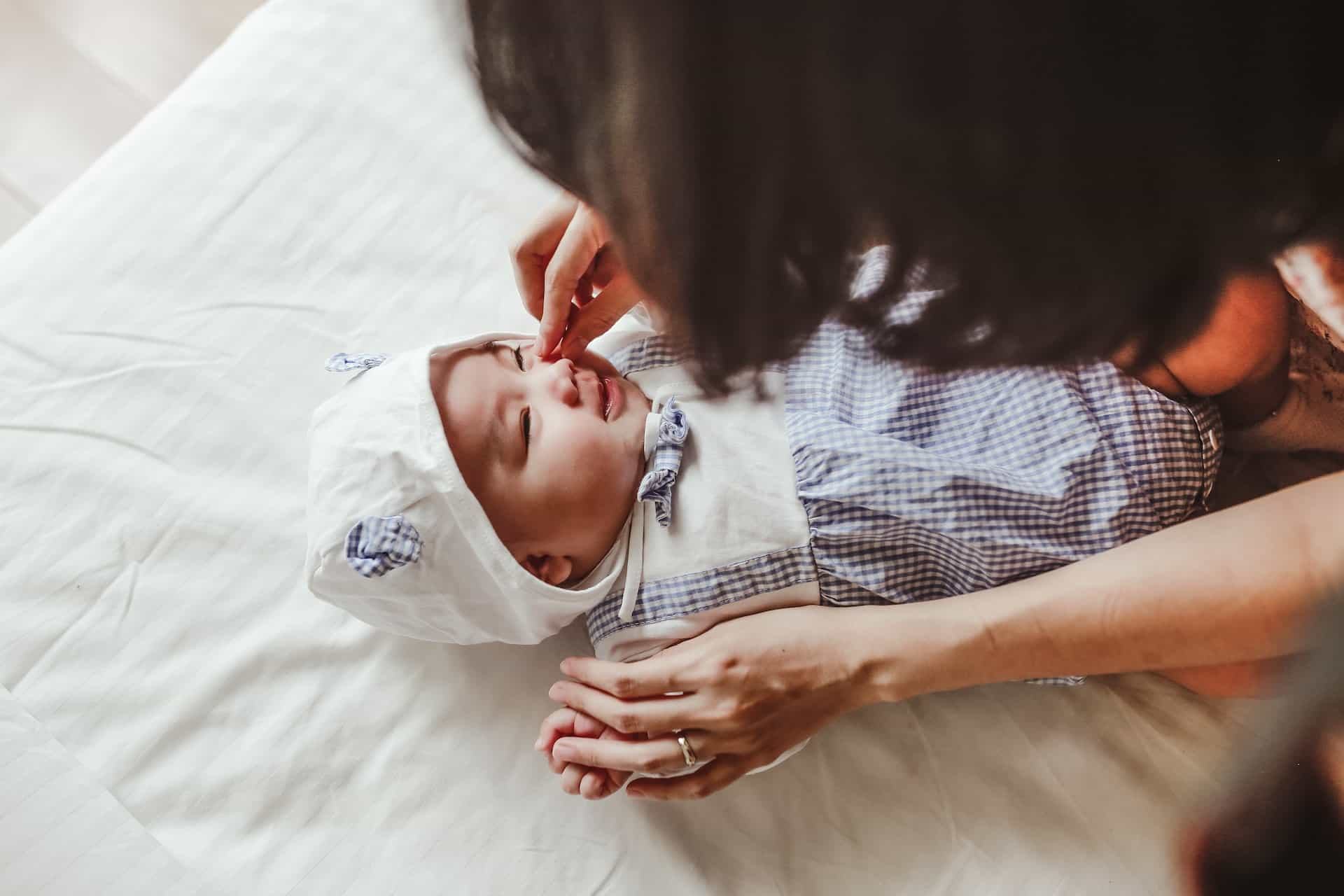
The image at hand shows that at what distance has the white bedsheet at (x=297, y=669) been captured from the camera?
0.70 m

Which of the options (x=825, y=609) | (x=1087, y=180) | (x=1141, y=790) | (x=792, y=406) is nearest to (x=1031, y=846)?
(x=1141, y=790)

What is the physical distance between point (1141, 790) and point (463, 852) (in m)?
0.50

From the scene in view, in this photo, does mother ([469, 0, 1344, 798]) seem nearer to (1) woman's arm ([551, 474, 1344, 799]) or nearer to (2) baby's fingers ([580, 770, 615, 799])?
(1) woman's arm ([551, 474, 1344, 799])

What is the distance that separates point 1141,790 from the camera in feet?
2.08

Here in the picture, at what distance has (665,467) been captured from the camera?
29.3 inches

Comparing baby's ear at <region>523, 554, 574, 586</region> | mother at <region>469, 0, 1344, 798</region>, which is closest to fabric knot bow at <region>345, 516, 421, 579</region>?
baby's ear at <region>523, 554, 574, 586</region>

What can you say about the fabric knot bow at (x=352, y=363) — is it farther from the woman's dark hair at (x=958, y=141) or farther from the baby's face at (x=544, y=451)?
the woman's dark hair at (x=958, y=141)

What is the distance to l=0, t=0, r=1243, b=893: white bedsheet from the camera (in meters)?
0.70

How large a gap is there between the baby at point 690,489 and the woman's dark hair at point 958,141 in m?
0.46

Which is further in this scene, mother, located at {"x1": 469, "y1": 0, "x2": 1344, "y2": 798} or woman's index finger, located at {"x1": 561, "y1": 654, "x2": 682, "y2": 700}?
woman's index finger, located at {"x1": 561, "y1": 654, "x2": 682, "y2": 700}

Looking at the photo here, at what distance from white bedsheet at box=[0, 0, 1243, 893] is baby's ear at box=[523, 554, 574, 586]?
0.29 ft

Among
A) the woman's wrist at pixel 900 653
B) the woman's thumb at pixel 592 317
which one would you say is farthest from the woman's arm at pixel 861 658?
the woman's thumb at pixel 592 317

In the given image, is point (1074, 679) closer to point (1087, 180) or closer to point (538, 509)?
point (538, 509)

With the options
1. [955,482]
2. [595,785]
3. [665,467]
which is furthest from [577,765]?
[955,482]
